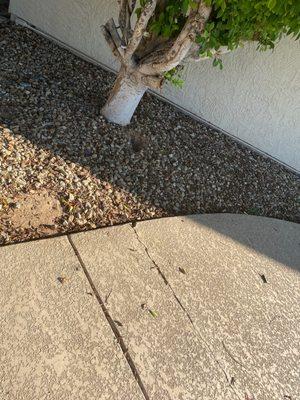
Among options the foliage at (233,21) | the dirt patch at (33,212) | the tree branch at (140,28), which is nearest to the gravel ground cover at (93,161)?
the dirt patch at (33,212)

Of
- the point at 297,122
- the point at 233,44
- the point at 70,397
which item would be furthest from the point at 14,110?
the point at 297,122

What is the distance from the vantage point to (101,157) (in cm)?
323

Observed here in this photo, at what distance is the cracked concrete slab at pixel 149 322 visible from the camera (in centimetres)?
213

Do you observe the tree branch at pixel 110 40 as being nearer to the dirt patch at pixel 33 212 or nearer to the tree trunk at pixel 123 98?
the tree trunk at pixel 123 98

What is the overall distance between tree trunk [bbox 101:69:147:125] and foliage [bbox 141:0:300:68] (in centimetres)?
43

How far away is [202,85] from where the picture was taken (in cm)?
420

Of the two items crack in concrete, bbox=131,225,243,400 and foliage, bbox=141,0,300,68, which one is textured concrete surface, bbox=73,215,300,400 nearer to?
crack in concrete, bbox=131,225,243,400

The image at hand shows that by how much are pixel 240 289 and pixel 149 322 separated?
2.52ft

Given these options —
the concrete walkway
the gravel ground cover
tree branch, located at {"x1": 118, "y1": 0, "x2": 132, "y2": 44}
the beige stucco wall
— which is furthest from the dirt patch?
the beige stucco wall

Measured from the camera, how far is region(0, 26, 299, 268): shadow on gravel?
2877 millimetres

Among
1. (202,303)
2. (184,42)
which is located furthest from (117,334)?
(184,42)

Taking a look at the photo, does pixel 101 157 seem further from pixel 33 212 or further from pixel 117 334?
pixel 117 334

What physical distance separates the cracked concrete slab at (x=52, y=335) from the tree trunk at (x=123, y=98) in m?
1.48

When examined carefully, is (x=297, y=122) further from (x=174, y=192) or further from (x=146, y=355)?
(x=146, y=355)
